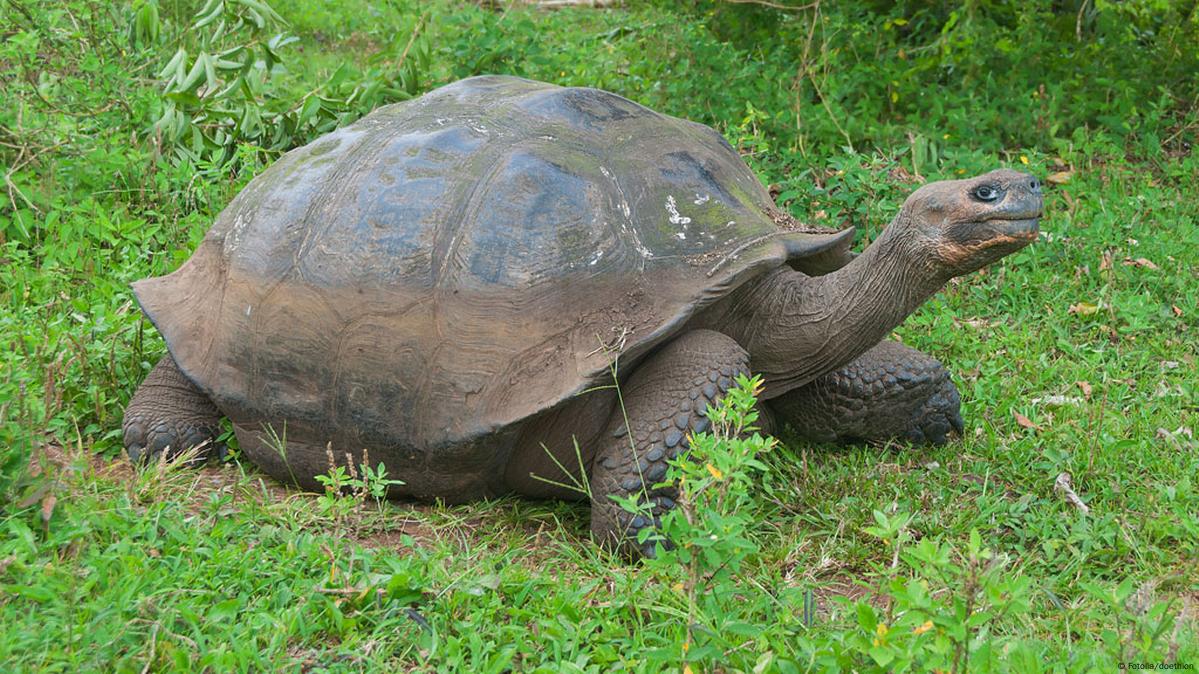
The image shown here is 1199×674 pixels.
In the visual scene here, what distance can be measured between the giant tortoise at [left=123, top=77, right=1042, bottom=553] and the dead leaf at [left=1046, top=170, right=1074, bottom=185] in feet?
8.76

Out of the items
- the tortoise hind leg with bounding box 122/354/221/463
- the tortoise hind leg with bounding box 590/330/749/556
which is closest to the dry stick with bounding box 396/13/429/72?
the tortoise hind leg with bounding box 122/354/221/463

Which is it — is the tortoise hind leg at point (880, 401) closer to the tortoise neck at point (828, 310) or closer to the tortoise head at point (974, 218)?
the tortoise neck at point (828, 310)

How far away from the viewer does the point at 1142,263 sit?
5.32 m

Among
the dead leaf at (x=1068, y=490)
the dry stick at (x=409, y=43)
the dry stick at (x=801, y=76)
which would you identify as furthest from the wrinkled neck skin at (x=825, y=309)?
the dry stick at (x=409, y=43)

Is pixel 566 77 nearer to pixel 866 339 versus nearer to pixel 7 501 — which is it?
pixel 866 339

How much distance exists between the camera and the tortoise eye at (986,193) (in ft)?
10.8

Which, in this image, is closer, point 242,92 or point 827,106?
point 242,92

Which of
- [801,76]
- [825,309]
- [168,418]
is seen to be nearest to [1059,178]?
[801,76]

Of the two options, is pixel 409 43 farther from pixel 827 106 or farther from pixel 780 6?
pixel 827 106

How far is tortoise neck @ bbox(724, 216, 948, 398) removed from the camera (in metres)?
3.58

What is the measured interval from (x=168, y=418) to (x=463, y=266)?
1325 millimetres

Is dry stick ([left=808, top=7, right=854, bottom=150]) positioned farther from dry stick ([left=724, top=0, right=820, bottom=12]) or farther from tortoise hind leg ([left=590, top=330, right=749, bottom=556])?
tortoise hind leg ([left=590, top=330, right=749, bottom=556])

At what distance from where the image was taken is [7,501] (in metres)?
2.98

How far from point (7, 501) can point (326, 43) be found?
678 centimetres
